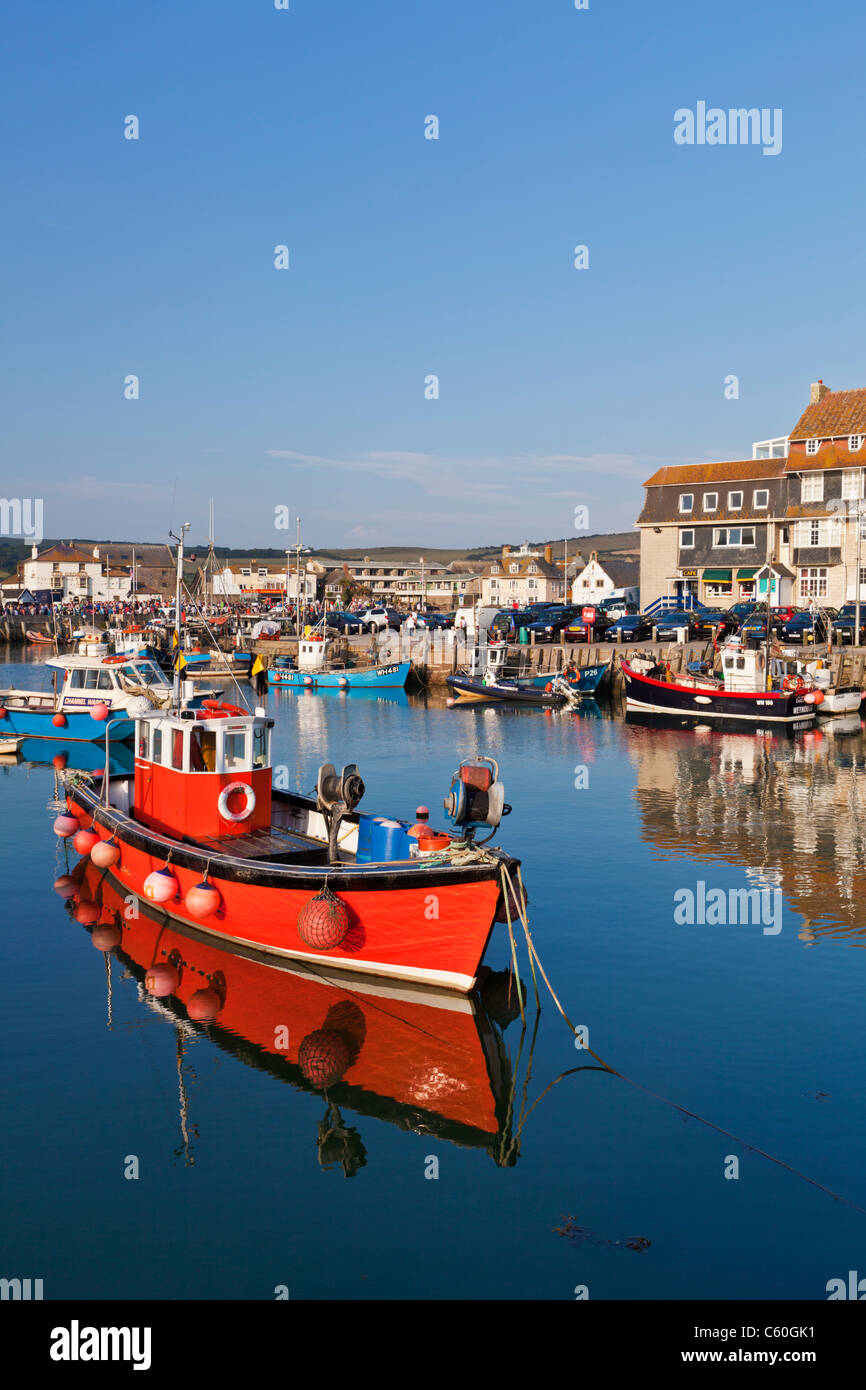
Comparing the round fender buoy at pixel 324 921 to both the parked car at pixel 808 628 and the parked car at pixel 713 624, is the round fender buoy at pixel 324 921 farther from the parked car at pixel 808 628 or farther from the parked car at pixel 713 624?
the parked car at pixel 713 624

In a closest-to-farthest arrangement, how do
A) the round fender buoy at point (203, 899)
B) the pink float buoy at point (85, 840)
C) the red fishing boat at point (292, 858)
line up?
the red fishing boat at point (292, 858)
the round fender buoy at point (203, 899)
the pink float buoy at point (85, 840)

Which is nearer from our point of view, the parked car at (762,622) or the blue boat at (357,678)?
the parked car at (762,622)

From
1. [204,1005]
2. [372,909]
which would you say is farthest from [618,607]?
[204,1005]

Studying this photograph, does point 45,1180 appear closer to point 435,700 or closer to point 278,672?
point 435,700

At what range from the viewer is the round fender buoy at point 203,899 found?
16.9 meters

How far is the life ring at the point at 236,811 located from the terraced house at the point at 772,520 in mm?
42199

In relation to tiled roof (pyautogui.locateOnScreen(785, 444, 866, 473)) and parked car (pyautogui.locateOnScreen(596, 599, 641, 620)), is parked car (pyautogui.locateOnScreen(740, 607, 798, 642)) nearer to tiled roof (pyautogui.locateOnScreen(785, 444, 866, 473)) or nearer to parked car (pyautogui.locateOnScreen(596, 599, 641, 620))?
tiled roof (pyautogui.locateOnScreen(785, 444, 866, 473))

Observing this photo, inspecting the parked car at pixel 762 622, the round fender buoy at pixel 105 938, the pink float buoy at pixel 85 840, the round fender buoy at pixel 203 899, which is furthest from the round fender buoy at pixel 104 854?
the parked car at pixel 762 622

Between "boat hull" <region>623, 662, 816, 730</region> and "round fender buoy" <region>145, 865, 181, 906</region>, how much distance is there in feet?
A: 106

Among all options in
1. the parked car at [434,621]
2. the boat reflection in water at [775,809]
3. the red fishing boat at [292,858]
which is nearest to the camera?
the red fishing boat at [292,858]

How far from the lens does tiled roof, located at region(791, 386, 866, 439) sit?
61.6 metres

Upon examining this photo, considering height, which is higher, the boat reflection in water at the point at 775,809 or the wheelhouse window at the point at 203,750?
the wheelhouse window at the point at 203,750
